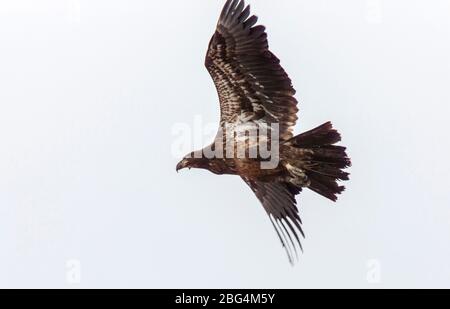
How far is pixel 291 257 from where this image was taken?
43.4ft

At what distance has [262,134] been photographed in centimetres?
1353

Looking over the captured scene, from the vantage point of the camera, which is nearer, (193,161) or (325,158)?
(325,158)

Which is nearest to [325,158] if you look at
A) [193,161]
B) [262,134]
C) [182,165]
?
[262,134]

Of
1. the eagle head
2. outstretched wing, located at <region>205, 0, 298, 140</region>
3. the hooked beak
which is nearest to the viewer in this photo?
outstretched wing, located at <region>205, 0, 298, 140</region>

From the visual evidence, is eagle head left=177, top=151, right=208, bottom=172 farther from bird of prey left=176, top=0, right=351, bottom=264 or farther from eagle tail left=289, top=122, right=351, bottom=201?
eagle tail left=289, top=122, right=351, bottom=201

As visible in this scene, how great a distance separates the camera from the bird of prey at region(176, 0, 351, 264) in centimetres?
1280

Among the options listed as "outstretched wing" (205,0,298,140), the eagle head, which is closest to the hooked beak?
the eagle head

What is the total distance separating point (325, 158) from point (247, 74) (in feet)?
5.14

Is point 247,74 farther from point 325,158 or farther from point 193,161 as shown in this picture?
point 193,161

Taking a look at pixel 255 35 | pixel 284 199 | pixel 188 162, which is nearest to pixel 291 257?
pixel 284 199

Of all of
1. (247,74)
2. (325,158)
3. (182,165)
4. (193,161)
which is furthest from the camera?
(182,165)

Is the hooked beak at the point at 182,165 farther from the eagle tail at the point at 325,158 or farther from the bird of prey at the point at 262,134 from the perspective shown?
the eagle tail at the point at 325,158
